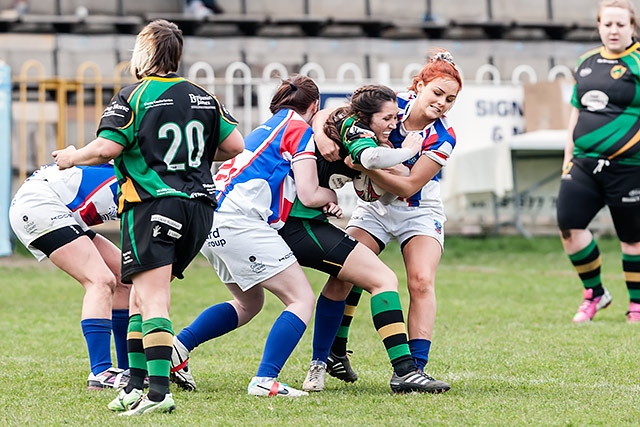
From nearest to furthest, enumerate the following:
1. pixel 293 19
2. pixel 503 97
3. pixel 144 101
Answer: pixel 144 101 → pixel 503 97 → pixel 293 19

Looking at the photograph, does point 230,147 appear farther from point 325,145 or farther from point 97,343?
point 97,343

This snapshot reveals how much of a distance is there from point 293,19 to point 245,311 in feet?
34.3

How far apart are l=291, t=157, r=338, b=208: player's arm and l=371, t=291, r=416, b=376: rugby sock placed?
0.52 metres

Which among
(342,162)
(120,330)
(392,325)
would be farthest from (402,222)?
(120,330)

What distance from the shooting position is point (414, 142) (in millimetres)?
5336

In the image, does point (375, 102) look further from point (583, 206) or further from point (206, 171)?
point (583, 206)

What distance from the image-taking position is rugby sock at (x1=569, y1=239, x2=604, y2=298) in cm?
812

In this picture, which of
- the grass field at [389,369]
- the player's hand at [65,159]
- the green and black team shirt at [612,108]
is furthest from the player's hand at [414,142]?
the green and black team shirt at [612,108]

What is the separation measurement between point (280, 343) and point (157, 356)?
27.9 inches

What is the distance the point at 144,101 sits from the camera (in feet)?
15.4

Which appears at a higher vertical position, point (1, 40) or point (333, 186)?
point (1, 40)

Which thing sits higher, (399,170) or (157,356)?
(399,170)

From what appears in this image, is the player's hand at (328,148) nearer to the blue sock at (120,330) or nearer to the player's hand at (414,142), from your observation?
the player's hand at (414,142)

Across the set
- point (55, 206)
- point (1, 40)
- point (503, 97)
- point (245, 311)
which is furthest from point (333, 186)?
point (1, 40)
